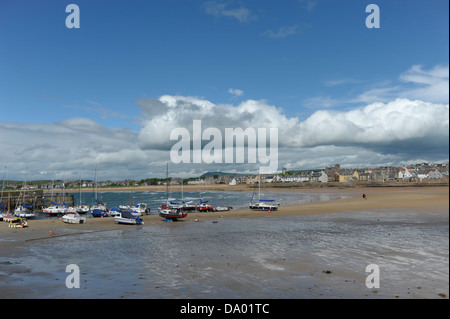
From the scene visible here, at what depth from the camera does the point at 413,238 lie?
88.2 ft

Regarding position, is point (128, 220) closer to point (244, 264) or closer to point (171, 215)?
point (171, 215)

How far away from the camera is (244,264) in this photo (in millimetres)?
20391

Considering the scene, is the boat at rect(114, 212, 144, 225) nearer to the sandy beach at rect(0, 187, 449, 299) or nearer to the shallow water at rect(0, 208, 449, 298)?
the sandy beach at rect(0, 187, 449, 299)

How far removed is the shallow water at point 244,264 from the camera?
588 inches

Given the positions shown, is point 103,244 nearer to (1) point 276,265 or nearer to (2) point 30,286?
(2) point 30,286

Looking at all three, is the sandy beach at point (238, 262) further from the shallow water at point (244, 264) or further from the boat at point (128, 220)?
the boat at point (128, 220)

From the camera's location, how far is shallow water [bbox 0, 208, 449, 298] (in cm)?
1495

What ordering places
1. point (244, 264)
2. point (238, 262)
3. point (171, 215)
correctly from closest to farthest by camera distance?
point (244, 264), point (238, 262), point (171, 215)
